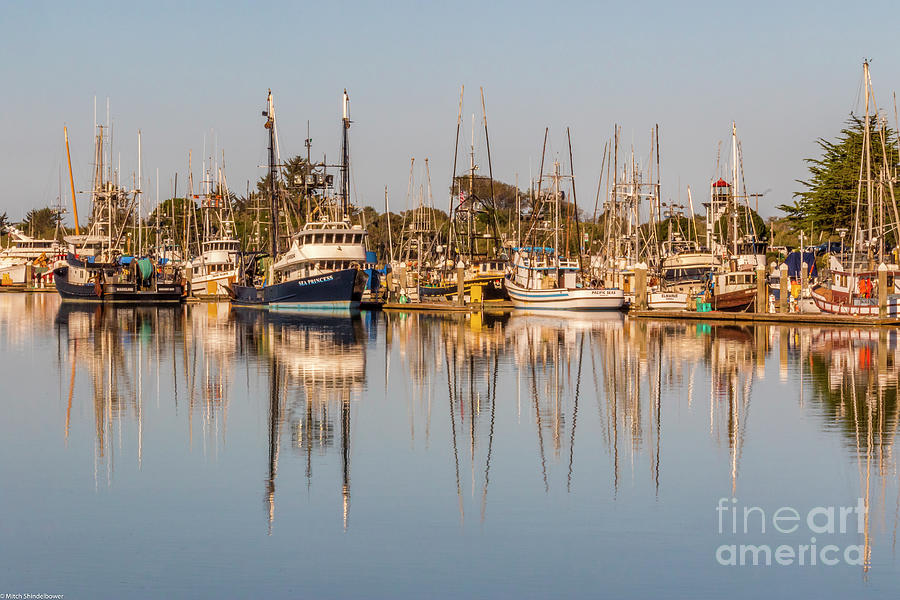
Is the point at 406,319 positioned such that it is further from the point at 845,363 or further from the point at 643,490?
the point at 643,490

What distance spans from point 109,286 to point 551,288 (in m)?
39.8

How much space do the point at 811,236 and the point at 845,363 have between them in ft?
179

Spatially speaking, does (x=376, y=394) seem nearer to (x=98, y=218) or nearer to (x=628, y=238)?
(x=628, y=238)

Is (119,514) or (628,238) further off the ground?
(628,238)

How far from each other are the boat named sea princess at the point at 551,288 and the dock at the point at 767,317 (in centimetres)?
780

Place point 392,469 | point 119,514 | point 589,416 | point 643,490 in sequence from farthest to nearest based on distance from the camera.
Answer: point 589,416
point 392,469
point 643,490
point 119,514

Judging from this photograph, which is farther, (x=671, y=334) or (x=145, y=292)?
(x=145, y=292)

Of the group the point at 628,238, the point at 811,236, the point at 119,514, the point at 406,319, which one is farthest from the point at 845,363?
the point at 811,236

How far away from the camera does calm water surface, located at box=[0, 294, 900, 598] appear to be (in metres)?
15.7

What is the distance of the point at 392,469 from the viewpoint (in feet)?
74.4

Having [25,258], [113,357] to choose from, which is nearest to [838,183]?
[113,357]

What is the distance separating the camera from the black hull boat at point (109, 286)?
100875mm

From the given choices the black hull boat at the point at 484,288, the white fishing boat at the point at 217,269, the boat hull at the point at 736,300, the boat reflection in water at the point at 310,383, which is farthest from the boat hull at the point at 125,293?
the boat hull at the point at 736,300

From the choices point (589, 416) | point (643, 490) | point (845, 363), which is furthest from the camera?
point (845, 363)
